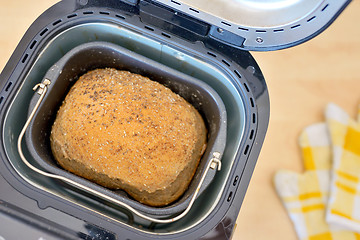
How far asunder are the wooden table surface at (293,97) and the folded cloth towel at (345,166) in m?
0.05

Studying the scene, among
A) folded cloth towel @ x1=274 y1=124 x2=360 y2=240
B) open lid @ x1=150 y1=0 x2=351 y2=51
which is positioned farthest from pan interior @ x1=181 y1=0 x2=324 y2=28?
folded cloth towel @ x1=274 y1=124 x2=360 y2=240

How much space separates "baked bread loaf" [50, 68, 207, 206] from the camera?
79cm

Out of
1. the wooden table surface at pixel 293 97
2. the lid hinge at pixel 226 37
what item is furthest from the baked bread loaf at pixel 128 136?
the wooden table surface at pixel 293 97

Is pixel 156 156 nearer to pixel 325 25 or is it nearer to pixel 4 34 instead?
pixel 325 25

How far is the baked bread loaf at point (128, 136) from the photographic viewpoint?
786 millimetres

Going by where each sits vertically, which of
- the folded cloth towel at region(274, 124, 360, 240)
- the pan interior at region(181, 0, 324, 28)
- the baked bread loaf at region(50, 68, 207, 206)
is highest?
the pan interior at region(181, 0, 324, 28)

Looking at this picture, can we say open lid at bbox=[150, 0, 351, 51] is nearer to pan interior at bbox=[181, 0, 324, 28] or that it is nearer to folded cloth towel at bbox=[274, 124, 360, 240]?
pan interior at bbox=[181, 0, 324, 28]

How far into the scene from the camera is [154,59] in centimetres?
89

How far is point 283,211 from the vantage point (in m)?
1.16

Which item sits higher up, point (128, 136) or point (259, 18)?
point (259, 18)

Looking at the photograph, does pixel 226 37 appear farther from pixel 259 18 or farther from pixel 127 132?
pixel 127 132

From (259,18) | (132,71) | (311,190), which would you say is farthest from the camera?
(311,190)

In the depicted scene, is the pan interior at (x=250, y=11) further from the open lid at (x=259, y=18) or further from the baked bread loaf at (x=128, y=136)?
the baked bread loaf at (x=128, y=136)

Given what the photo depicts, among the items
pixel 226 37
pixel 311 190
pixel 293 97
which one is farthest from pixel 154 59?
pixel 311 190
